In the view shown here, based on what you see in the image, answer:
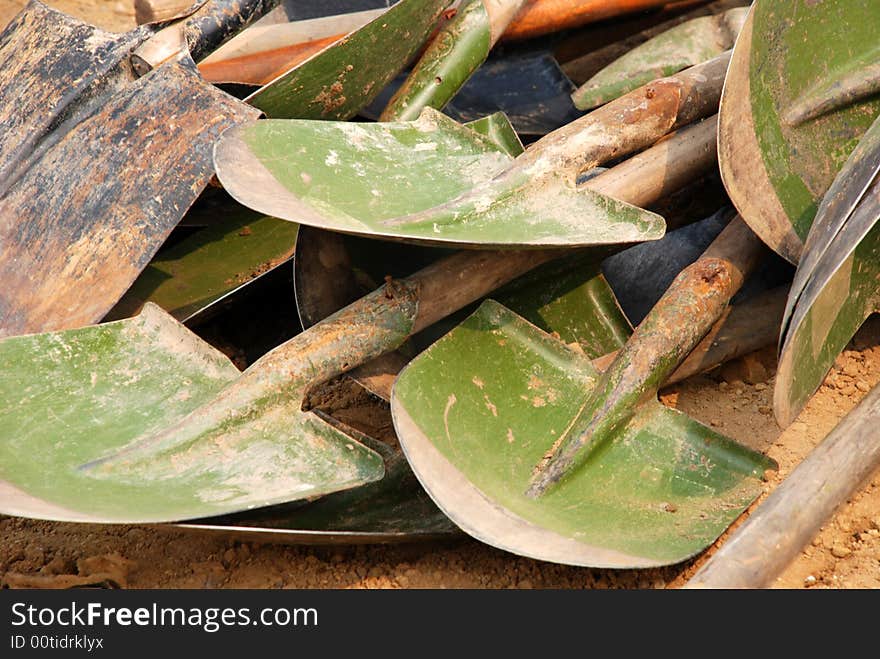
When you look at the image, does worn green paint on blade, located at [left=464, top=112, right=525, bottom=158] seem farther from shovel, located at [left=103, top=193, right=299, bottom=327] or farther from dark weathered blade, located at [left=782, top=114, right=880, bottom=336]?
dark weathered blade, located at [left=782, top=114, right=880, bottom=336]

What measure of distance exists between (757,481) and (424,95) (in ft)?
4.51

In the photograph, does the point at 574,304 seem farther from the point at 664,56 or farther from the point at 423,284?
the point at 664,56

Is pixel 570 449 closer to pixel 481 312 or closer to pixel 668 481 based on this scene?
pixel 668 481

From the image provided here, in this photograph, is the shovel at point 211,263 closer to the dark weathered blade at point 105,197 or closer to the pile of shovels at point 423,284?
the pile of shovels at point 423,284

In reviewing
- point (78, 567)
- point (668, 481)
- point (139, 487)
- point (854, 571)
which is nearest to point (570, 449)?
point (668, 481)

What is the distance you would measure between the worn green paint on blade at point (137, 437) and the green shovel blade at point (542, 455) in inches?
6.9

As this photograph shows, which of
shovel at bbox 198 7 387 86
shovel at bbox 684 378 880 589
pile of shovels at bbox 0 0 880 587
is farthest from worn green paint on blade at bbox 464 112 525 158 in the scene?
shovel at bbox 684 378 880 589

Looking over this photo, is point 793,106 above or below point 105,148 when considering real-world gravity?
below

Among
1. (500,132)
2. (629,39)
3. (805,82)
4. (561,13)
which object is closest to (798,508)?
(805,82)

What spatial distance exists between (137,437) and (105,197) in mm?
674

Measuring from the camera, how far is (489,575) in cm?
208

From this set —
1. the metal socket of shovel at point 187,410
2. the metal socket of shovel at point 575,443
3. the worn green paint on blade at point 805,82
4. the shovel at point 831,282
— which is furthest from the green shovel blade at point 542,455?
the worn green paint on blade at point 805,82

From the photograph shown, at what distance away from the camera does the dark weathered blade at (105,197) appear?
238 cm

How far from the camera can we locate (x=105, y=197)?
8.06ft
